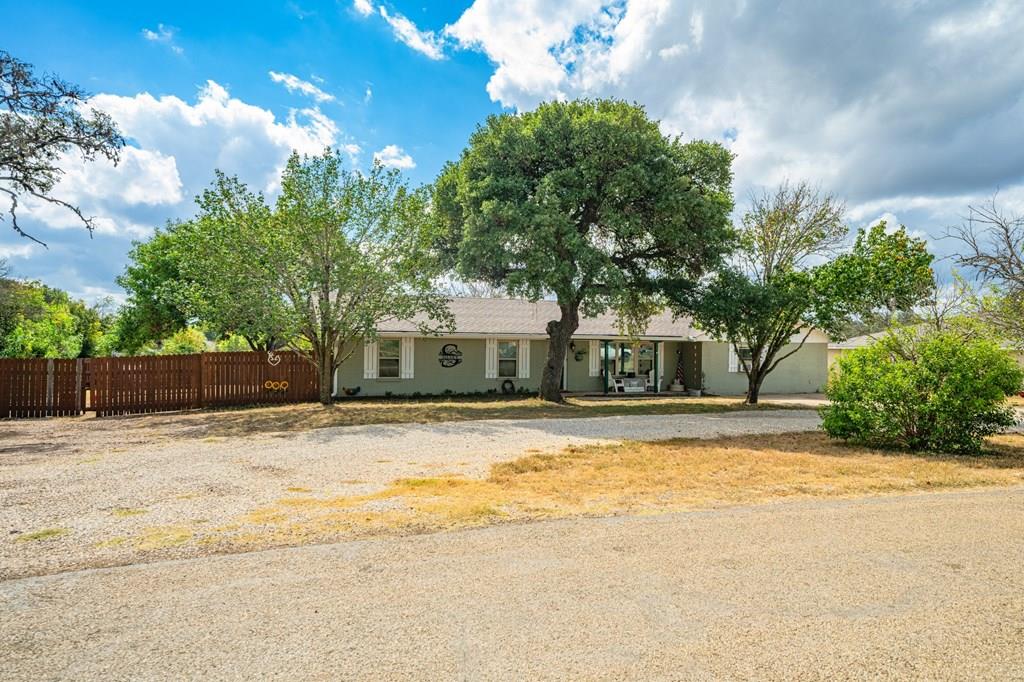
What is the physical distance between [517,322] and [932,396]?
14541 mm

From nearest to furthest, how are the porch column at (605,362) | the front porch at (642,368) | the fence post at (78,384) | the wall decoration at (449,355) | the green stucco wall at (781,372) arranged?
the fence post at (78,384) < the wall decoration at (449,355) < the porch column at (605,362) < the front porch at (642,368) < the green stucco wall at (781,372)

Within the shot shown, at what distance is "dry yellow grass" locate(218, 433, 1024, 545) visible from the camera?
527 cm

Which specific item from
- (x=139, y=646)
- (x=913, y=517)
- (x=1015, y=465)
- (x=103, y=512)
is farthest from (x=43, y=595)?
(x=1015, y=465)

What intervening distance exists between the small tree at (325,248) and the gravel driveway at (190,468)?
419 cm

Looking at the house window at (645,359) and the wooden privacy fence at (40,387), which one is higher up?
the house window at (645,359)

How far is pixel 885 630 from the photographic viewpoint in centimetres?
321

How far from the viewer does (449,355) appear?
20.5m

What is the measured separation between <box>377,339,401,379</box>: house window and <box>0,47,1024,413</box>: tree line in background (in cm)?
114

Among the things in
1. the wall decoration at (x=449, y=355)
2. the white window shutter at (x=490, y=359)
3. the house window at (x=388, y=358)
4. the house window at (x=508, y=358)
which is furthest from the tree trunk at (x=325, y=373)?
the house window at (x=508, y=358)

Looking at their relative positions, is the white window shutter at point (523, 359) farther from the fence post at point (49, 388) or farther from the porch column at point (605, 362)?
the fence post at point (49, 388)

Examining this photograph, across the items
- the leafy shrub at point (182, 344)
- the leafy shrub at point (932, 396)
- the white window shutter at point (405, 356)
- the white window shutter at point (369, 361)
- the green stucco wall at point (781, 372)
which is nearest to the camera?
the leafy shrub at point (932, 396)

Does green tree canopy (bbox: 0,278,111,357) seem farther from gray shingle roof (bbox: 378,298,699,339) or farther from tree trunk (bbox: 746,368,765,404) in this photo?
tree trunk (bbox: 746,368,765,404)

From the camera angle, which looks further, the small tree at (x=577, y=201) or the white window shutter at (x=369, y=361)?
the white window shutter at (x=369, y=361)

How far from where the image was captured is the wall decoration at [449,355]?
2038 centimetres
